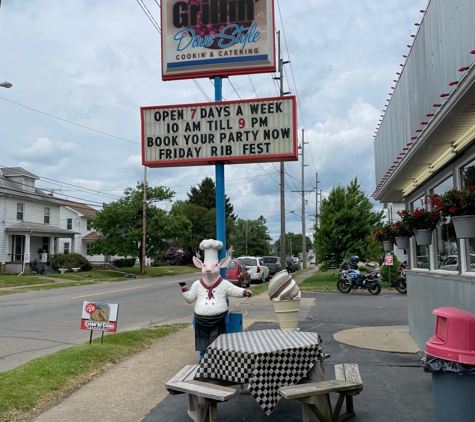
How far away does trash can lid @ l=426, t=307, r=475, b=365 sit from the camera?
3783 millimetres

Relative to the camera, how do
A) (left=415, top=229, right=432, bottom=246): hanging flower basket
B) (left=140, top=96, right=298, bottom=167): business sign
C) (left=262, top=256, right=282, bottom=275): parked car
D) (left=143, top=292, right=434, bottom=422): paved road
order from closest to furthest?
(left=143, top=292, right=434, bottom=422): paved road
(left=415, top=229, right=432, bottom=246): hanging flower basket
(left=140, top=96, right=298, bottom=167): business sign
(left=262, top=256, right=282, bottom=275): parked car

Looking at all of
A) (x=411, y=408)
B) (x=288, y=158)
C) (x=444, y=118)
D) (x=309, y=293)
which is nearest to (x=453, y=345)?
(x=411, y=408)

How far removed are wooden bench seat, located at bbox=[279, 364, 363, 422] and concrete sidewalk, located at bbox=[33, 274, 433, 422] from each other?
1.17ft


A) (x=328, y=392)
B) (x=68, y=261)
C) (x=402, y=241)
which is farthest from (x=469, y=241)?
(x=68, y=261)

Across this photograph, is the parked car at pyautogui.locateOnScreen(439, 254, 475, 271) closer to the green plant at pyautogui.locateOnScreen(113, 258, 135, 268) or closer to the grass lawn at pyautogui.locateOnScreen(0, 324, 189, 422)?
the grass lawn at pyautogui.locateOnScreen(0, 324, 189, 422)

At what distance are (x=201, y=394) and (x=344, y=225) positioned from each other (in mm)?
22550

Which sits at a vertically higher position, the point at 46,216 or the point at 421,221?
the point at 46,216

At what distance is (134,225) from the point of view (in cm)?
3978

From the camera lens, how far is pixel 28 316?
1342 centimetres

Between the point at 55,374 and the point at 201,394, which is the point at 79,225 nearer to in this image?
the point at 55,374

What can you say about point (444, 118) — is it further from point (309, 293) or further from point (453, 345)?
point (309, 293)

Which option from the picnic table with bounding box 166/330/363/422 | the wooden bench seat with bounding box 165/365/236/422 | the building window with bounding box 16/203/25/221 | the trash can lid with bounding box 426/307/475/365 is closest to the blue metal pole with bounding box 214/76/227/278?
the picnic table with bounding box 166/330/363/422

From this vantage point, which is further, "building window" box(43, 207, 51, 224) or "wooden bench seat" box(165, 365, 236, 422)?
"building window" box(43, 207, 51, 224)

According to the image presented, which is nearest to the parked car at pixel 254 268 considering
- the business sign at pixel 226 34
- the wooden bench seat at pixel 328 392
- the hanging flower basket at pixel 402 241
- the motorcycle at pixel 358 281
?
the motorcycle at pixel 358 281
